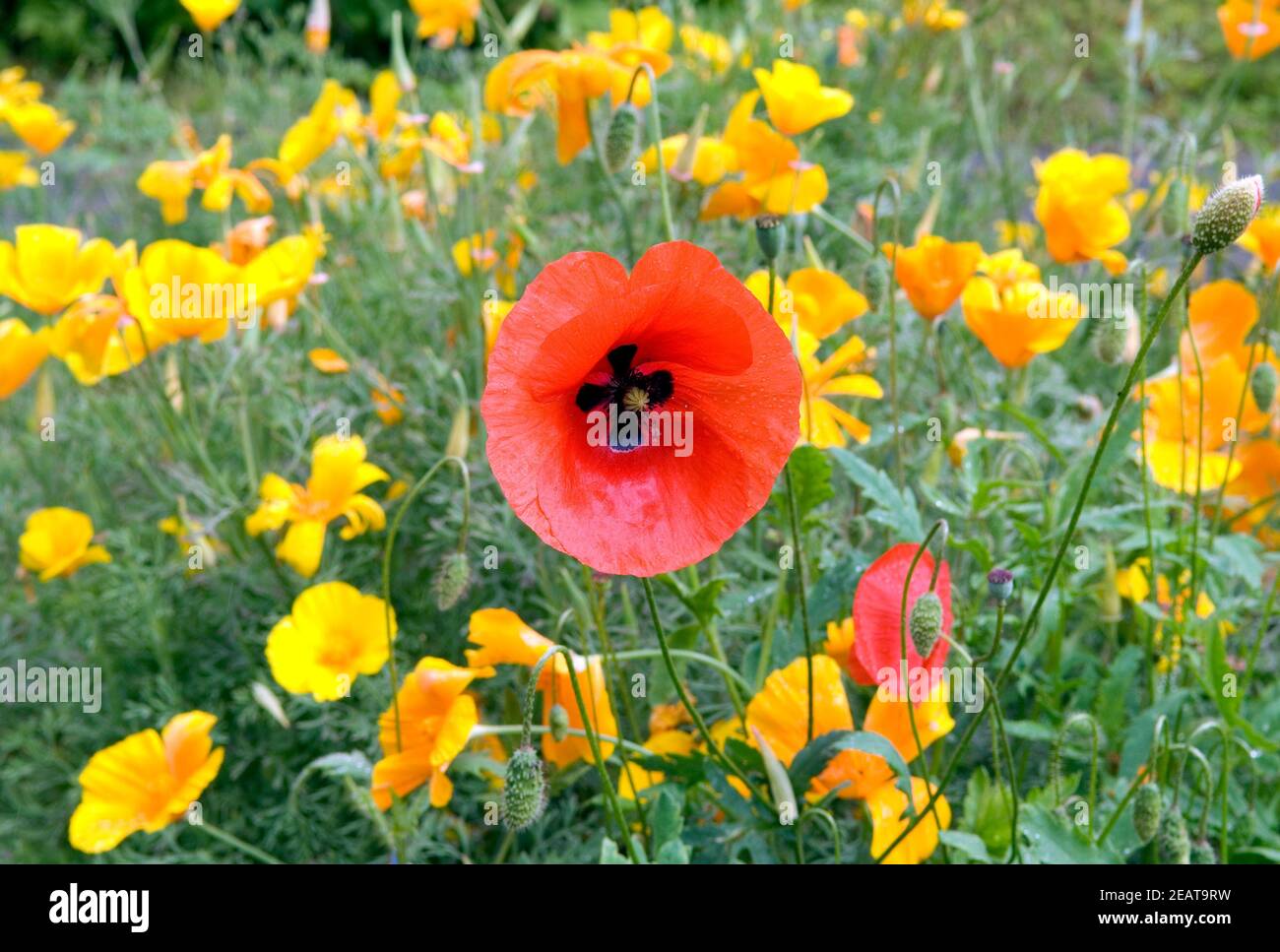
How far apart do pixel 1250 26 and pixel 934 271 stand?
1028 mm

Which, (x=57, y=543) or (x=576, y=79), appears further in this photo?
(x=57, y=543)

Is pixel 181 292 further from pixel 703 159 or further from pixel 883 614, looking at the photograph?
pixel 883 614

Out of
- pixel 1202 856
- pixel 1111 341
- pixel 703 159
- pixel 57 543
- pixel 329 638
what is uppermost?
pixel 703 159

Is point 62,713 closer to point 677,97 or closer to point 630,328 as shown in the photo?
point 630,328

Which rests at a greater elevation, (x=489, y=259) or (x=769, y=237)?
(x=489, y=259)

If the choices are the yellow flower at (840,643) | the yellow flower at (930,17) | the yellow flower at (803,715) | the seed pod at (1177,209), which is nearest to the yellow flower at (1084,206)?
the seed pod at (1177,209)

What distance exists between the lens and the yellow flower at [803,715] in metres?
1.38

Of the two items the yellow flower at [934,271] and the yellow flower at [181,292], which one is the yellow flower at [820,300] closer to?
the yellow flower at [934,271]

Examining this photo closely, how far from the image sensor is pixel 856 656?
4.67 feet

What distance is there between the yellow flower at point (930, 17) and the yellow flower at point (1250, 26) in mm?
805

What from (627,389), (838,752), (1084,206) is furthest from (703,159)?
(838,752)

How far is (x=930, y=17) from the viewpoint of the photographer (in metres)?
3.18

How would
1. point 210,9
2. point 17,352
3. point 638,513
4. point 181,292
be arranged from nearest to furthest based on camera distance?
point 638,513, point 181,292, point 17,352, point 210,9
